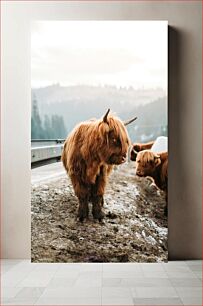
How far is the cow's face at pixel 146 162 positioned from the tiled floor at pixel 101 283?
894 millimetres

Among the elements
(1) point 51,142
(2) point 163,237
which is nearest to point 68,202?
(1) point 51,142

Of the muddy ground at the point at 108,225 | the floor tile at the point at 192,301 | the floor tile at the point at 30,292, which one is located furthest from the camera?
the muddy ground at the point at 108,225

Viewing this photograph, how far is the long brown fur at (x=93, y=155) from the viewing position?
5.29 meters

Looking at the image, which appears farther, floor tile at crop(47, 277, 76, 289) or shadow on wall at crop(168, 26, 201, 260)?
shadow on wall at crop(168, 26, 201, 260)

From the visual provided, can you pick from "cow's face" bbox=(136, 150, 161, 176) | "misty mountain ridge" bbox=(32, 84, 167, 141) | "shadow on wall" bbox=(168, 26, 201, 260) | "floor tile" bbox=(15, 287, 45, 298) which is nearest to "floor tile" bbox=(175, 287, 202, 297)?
"floor tile" bbox=(15, 287, 45, 298)

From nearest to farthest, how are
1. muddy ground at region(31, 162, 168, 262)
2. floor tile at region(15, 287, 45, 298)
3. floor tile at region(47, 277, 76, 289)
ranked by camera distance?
floor tile at region(15, 287, 45, 298), floor tile at region(47, 277, 76, 289), muddy ground at region(31, 162, 168, 262)

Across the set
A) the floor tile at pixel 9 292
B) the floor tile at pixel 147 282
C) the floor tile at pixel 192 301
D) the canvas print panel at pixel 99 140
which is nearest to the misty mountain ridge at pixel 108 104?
the canvas print panel at pixel 99 140

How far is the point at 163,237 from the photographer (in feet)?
17.4

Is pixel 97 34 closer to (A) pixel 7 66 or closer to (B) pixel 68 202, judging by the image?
(A) pixel 7 66

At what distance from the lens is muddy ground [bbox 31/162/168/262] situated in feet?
17.3

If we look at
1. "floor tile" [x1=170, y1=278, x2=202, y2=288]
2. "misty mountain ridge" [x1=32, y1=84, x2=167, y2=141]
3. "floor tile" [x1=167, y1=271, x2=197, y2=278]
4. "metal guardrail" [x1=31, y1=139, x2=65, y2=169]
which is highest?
"misty mountain ridge" [x1=32, y1=84, x2=167, y2=141]

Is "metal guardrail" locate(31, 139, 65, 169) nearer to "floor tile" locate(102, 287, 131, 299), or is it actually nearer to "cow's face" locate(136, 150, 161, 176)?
"cow's face" locate(136, 150, 161, 176)

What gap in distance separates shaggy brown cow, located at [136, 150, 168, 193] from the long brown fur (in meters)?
0.18

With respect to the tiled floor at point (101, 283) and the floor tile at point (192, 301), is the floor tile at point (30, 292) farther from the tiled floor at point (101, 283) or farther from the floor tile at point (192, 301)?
the floor tile at point (192, 301)
